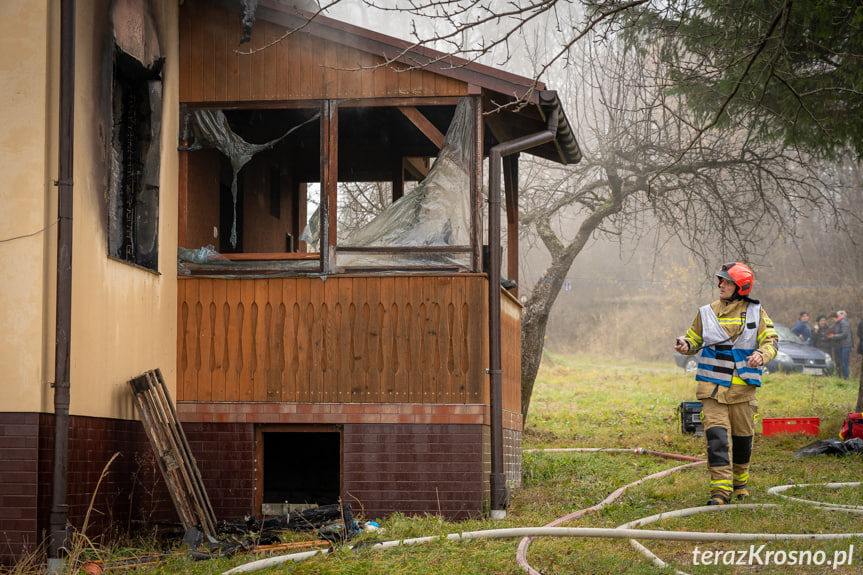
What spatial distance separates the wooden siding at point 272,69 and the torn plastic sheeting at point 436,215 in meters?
0.47

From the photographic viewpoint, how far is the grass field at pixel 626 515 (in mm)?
5992

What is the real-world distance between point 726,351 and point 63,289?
5575 millimetres

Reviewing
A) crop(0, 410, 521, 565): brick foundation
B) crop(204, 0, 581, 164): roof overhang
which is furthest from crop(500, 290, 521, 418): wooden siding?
crop(204, 0, 581, 164): roof overhang

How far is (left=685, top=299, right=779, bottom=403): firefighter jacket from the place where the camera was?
27.1 ft

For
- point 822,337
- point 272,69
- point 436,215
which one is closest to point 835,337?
point 822,337

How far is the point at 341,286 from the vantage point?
873 cm

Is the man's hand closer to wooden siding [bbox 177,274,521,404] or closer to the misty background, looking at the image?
wooden siding [bbox 177,274,521,404]

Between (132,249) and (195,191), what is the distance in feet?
5.10

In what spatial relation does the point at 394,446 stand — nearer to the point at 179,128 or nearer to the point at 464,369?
the point at 464,369

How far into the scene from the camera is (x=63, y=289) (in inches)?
258

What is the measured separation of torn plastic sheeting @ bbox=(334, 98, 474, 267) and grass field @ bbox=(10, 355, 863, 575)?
7.96 feet

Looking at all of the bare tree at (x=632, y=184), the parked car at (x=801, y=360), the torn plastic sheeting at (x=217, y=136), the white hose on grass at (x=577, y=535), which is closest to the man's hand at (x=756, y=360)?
the white hose on grass at (x=577, y=535)

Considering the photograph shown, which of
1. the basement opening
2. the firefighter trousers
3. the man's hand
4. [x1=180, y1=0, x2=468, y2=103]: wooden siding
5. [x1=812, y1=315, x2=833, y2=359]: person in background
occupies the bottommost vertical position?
the basement opening

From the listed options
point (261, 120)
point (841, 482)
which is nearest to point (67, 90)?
point (261, 120)
